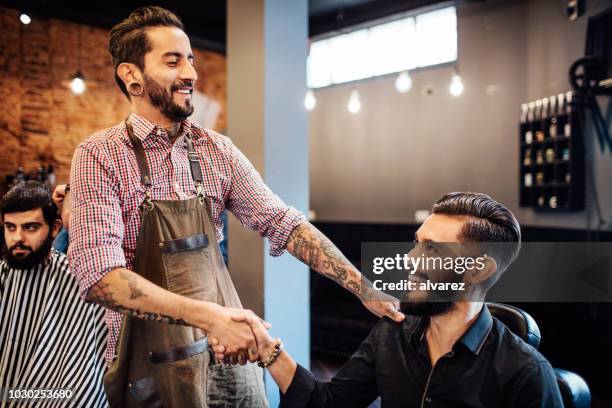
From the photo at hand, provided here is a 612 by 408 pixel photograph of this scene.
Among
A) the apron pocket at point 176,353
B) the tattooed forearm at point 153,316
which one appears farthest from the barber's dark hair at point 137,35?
the apron pocket at point 176,353

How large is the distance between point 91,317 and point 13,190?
546 mm

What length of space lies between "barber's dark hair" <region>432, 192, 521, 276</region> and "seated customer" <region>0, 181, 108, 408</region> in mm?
1305

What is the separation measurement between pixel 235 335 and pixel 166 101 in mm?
663

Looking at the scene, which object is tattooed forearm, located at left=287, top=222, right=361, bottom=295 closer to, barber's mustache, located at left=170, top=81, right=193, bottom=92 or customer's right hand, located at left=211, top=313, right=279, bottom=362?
customer's right hand, located at left=211, top=313, right=279, bottom=362

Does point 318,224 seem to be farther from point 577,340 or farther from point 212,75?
point 577,340

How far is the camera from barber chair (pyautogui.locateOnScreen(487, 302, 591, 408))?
1530 millimetres

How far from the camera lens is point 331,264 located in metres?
→ 1.60

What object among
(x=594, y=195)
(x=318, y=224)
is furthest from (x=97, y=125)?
(x=594, y=195)

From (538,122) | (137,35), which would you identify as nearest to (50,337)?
(137,35)

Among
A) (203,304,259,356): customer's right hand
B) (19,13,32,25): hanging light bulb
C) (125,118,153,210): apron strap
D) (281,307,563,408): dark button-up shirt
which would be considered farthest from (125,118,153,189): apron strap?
(19,13,32,25): hanging light bulb

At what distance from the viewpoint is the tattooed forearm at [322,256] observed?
1.59 metres

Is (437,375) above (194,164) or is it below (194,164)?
below

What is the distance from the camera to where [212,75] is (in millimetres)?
7082

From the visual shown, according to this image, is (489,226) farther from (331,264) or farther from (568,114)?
(568,114)
